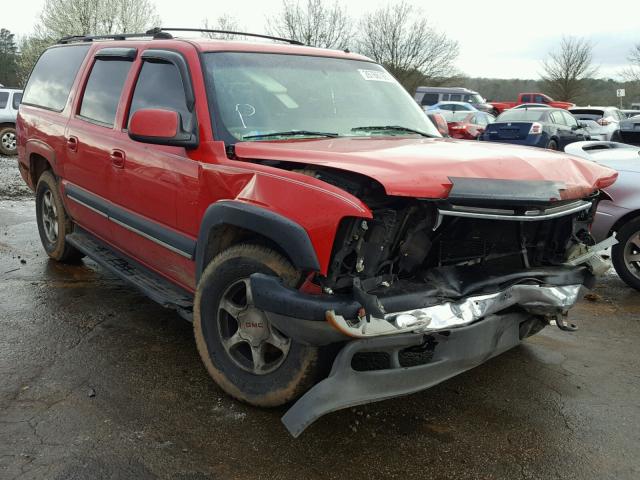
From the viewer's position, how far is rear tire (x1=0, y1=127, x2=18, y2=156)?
1516 cm

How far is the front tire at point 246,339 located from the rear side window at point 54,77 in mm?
2954

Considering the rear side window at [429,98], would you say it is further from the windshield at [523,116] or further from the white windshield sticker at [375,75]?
the white windshield sticker at [375,75]

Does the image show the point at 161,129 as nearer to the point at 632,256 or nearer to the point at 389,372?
the point at 389,372

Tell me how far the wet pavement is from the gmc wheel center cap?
1.29 feet

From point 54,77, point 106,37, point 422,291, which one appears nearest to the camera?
point 422,291

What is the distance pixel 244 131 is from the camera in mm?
3416

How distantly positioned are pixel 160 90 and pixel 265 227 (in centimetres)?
161

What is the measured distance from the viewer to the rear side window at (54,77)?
17.2 ft

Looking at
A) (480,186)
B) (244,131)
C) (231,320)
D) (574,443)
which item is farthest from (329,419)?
(244,131)

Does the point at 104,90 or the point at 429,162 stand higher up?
the point at 104,90

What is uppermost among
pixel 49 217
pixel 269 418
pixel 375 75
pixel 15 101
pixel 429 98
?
pixel 375 75

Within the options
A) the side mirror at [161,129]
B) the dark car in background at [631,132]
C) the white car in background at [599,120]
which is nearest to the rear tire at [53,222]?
the side mirror at [161,129]

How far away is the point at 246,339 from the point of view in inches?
122

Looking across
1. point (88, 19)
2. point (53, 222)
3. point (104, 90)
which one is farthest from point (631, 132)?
point (88, 19)
